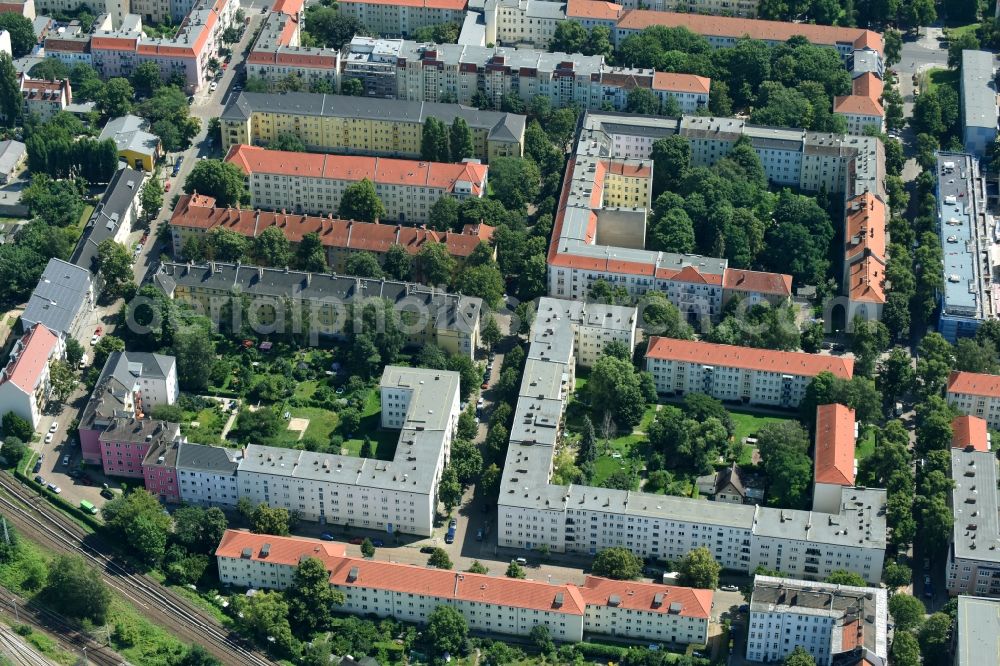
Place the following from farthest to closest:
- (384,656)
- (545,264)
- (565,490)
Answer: (545,264)
(565,490)
(384,656)

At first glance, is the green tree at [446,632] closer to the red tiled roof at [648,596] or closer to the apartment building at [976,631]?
the red tiled roof at [648,596]

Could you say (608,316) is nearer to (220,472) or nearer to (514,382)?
(514,382)

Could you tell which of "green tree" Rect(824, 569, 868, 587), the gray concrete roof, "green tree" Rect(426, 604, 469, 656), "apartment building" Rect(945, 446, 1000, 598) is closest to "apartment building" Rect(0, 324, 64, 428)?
the gray concrete roof

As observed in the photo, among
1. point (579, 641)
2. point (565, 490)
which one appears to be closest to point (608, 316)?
point (565, 490)

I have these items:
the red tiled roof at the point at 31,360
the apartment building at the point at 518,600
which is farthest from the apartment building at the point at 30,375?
the apartment building at the point at 518,600

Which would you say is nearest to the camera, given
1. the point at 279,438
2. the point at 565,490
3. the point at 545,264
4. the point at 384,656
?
the point at 384,656

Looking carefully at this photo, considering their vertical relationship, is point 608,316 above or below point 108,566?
above

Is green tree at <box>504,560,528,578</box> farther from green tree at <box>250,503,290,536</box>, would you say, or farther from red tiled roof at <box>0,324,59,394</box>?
red tiled roof at <box>0,324,59,394</box>
